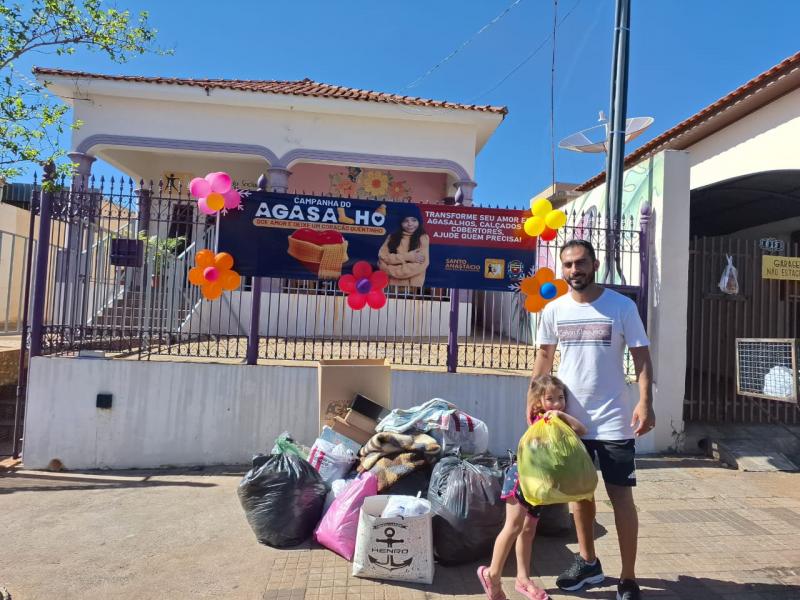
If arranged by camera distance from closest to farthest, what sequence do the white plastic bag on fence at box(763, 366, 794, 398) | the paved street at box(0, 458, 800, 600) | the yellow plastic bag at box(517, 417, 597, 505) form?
1. the yellow plastic bag at box(517, 417, 597, 505)
2. the paved street at box(0, 458, 800, 600)
3. the white plastic bag on fence at box(763, 366, 794, 398)

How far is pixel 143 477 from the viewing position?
4.91 m

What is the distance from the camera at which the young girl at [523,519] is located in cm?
269

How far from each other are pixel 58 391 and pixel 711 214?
9636 mm

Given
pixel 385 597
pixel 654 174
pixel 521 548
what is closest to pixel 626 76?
pixel 654 174

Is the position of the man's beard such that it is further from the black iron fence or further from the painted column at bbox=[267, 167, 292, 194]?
the painted column at bbox=[267, 167, 292, 194]

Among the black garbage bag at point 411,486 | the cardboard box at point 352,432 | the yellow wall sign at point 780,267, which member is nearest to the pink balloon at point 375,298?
the cardboard box at point 352,432

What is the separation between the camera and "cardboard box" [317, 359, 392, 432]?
180 inches

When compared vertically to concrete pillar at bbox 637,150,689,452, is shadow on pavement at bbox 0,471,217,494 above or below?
below

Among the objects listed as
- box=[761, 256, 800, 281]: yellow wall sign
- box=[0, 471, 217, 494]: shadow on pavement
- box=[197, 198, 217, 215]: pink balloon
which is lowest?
box=[0, 471, 217, 494]: shadow on pavement

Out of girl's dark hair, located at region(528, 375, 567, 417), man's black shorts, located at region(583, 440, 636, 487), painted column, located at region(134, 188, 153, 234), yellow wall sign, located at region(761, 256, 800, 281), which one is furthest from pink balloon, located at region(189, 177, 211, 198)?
yellow wall sign, located at region(761, 256, 800, 281)

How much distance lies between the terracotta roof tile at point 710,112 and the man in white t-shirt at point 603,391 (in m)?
5.53

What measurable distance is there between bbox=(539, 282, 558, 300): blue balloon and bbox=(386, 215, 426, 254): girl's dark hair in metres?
1.37

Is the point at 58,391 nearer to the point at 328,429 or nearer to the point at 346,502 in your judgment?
the point at 328,429

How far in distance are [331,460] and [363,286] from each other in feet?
6.37
